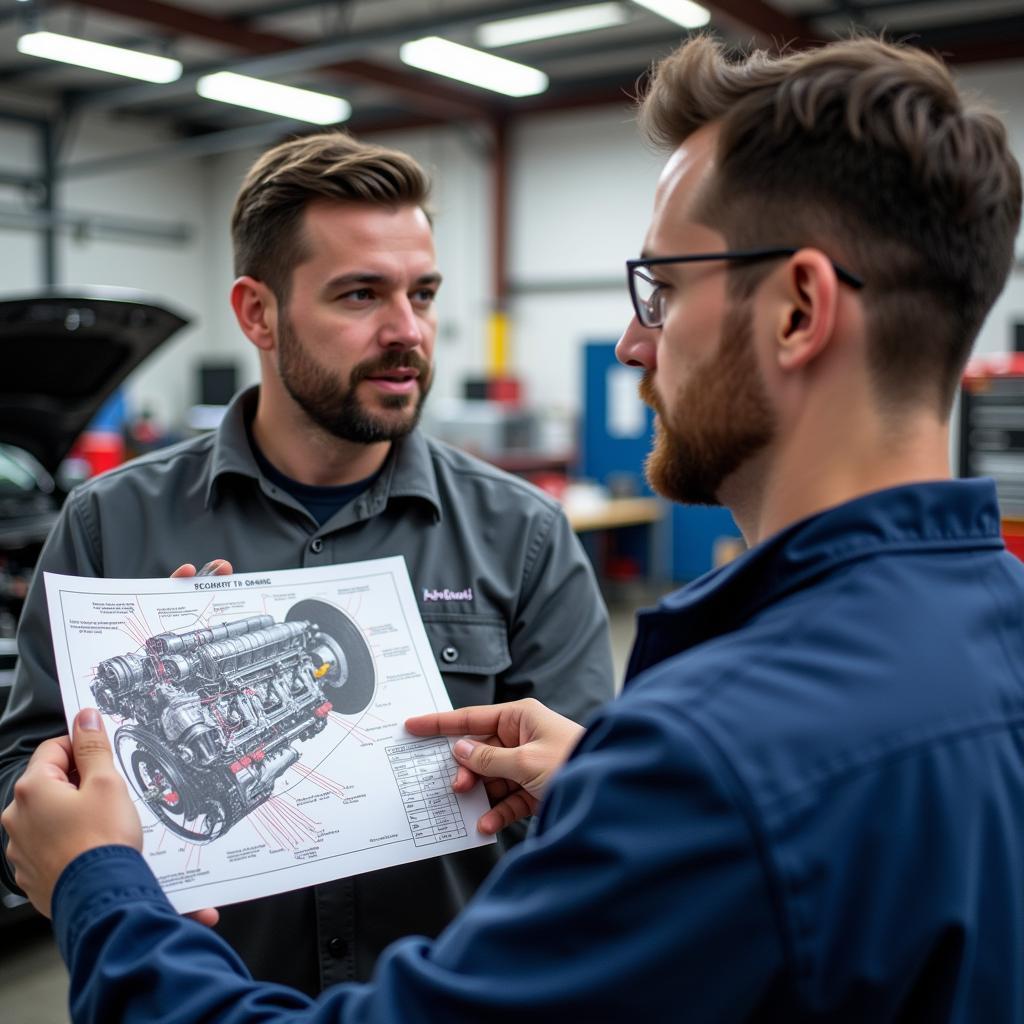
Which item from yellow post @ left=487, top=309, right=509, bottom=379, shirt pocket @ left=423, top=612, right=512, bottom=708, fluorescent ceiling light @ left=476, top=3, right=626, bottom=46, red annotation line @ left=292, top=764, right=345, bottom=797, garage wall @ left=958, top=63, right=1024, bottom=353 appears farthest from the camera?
yellow post @ left=487, top=309, right=509, bottom=379

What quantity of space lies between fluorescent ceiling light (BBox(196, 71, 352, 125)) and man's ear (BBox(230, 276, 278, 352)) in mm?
7179

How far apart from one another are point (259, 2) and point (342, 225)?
24.4 ft

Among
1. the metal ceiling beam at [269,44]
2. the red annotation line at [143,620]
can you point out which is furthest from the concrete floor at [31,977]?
the metal ceiling beam at [269,44]

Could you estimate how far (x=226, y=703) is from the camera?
47.1 inches

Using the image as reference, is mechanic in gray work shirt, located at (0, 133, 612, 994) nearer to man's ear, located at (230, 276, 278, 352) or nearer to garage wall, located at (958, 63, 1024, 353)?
man's ear, located at (230, 276, 278, 352)

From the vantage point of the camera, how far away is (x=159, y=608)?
125cm

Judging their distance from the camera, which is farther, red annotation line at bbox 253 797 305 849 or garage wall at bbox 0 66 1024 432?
garage wall at bbox 0 66 1024 432

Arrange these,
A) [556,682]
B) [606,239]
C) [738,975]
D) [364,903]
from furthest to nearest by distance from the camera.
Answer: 1. [606,239]
2. [556,682]
3. [364,903]
4. [738,975]

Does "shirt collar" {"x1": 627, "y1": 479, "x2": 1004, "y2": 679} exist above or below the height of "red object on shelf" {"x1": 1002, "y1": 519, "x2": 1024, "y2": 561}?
above

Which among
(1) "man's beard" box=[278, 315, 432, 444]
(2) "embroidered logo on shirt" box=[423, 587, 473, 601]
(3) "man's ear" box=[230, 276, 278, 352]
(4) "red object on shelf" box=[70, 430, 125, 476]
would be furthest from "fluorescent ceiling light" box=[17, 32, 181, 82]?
(2) "embroidered logo on shirt" box=[423, 587, 473, 601]

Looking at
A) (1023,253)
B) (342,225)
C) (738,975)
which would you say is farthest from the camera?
(1023,253)

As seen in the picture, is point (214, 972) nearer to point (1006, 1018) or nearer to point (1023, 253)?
point (1006, 1018)

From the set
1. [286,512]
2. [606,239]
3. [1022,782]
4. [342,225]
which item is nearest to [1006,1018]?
[1022,782]

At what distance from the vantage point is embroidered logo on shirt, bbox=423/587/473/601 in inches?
63.3
